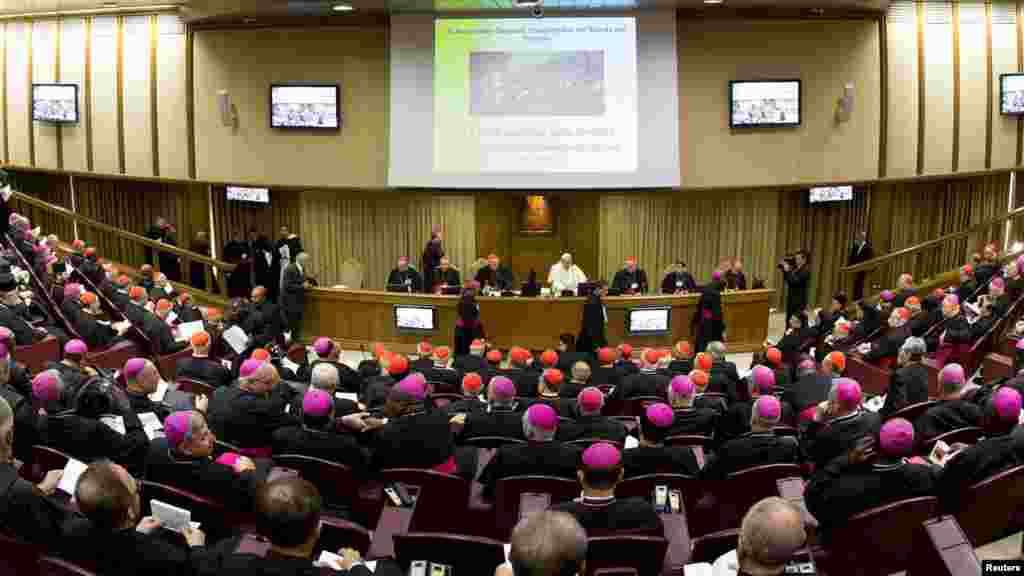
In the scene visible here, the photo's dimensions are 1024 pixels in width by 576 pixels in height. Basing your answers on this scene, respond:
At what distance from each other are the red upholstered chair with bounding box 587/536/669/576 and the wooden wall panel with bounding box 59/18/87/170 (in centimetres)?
1602

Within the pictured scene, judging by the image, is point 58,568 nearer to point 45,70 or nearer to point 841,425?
point 841,425

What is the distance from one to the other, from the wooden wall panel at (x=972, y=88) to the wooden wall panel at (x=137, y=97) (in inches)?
556

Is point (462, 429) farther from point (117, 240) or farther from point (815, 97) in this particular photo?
point (117, 240)

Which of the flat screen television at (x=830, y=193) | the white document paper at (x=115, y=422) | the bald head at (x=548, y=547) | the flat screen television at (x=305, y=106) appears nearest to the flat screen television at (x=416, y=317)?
the flat screen television at (x=305, y=106)

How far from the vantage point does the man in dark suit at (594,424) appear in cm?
586

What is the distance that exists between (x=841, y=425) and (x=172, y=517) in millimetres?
4029

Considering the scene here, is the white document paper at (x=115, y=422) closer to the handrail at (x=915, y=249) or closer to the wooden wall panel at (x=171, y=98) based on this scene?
the wooden wall panel at (x=171, y=98)

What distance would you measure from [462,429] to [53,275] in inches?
309

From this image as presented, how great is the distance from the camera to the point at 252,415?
5910 millimetres

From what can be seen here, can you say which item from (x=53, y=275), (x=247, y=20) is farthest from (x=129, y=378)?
(x=247, y=20)

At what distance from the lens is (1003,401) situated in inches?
197

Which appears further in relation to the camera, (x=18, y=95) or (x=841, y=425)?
(x=18, y=95)

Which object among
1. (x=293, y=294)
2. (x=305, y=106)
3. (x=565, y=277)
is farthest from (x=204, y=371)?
(x=305, y=106)

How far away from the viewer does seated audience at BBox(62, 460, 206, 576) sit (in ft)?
11.4
